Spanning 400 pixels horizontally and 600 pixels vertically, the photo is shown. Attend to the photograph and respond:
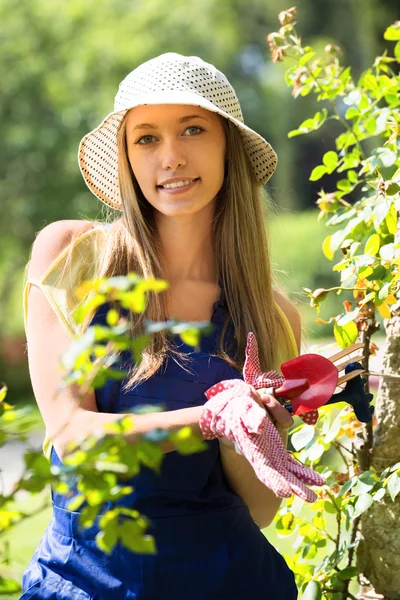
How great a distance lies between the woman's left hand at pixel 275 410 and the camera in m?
1.42

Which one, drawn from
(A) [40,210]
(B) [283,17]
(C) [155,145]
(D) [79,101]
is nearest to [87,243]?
(C) [155,145]

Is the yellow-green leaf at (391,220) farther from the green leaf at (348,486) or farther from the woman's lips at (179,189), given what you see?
the green leaf at (348,486)

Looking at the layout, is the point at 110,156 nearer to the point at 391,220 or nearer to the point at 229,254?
the point at 229,254

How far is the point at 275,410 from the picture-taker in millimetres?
1426

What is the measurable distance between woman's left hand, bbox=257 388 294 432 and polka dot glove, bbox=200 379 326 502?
0.03 metres

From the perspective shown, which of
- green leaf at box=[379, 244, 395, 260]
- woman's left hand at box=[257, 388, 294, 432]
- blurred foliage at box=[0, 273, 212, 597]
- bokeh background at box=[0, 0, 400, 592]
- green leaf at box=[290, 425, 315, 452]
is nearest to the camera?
blurred foliage at box=[0, 273, 212, 597]

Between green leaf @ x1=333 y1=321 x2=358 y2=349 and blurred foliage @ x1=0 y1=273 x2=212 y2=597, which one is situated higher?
blurred foliage @ x1=0 y1=273 x2=212 y2=597

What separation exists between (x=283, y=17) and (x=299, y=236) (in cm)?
1070

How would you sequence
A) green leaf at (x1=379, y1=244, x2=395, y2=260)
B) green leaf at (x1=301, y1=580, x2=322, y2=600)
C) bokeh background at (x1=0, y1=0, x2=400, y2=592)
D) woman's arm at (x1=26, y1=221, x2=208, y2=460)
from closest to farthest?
woman's arm at (x1=26, y1=221, x2=208, y2=460) < green leaf at (x1=379, y1=244, x2=395, y2=260) < green leaf at (x1=301, y1=580, x2=322, y2=600) < bokeh background at (x1=0, y1=0, x2=400, y2=592)

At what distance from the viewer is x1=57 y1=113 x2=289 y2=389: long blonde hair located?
180 centimetres

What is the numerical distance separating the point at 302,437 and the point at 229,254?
1.37ft

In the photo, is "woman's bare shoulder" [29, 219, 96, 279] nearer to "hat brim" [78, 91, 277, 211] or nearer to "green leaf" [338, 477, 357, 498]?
"hat brim" [78, 91, 277, 211]

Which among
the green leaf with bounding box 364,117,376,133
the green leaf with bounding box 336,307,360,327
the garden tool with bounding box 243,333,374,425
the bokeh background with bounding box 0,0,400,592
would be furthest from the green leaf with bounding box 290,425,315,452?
the bokeh background with bounding box 0,0,400,592

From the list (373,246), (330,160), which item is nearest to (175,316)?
(373,246)
